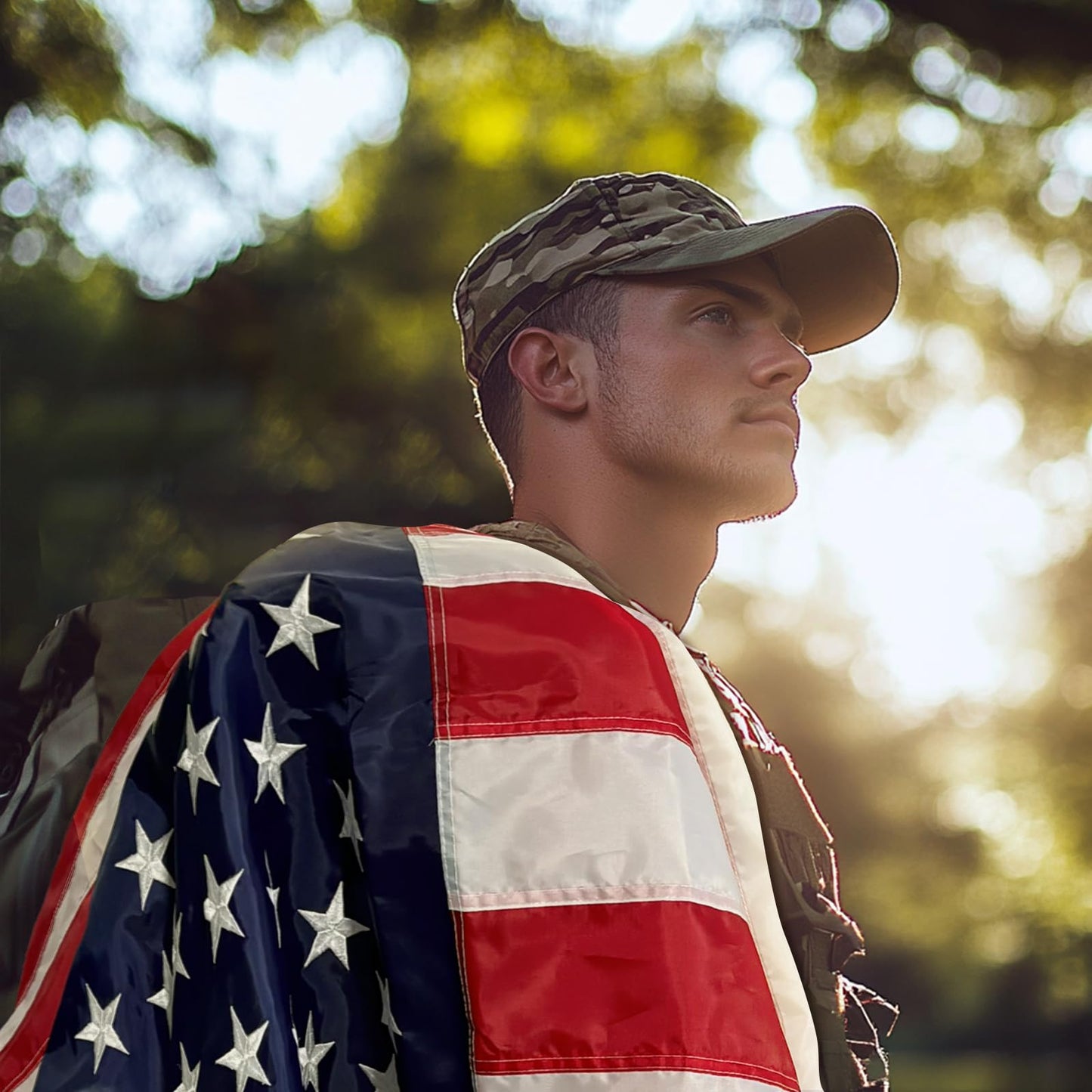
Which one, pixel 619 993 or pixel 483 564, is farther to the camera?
pixel 483 564

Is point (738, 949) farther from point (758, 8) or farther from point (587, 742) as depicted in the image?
point (758, 8)

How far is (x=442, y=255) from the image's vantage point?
823 cm

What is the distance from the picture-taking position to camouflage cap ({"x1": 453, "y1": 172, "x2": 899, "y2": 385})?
1.83m

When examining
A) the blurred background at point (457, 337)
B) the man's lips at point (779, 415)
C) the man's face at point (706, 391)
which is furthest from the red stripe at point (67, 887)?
the blurred background at point (457, 337)

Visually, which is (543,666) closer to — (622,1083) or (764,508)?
(622,1083)

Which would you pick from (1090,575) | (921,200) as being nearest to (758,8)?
(921,200)

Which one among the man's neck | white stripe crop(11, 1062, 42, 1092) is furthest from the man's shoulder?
white stripe crop(11, 1062, 42, 1092)

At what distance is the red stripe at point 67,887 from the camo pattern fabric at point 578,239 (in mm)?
623

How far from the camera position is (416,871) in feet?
4.26

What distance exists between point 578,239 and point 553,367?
170 millimetres

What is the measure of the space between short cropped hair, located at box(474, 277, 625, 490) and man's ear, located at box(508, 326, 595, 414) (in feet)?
0.04

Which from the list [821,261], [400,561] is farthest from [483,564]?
[821,261]

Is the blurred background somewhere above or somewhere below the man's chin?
above

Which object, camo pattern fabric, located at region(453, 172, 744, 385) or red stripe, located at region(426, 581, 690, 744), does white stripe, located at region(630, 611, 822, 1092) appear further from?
camo pattern fabric, located at region(453, 172, 744, 385)
